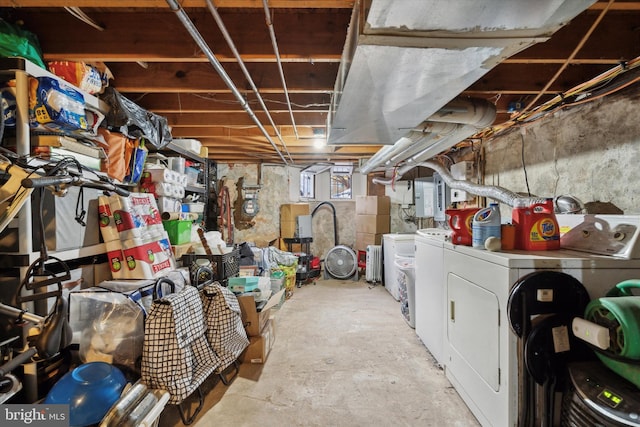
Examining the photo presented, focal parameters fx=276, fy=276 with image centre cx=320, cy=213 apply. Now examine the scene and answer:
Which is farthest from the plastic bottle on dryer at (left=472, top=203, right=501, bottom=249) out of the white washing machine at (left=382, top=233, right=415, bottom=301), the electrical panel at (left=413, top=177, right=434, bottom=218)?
the electrical panel at (left=413, top=177, right=434, bottom=218)

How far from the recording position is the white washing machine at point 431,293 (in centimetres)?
217

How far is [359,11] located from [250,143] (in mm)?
3120

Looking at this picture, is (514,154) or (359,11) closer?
(359,11)

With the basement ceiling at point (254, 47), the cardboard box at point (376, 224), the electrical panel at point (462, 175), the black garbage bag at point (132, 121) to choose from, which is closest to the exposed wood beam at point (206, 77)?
the basement ceiling at point (254, 47)

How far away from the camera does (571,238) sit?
5.21 ft

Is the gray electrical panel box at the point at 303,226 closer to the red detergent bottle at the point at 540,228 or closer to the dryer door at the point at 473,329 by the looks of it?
the dryer door at the point at 473,329

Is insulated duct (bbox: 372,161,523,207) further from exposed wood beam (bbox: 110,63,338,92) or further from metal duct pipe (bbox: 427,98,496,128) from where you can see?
exposed wood beam (bbox: 110,63,338,92)

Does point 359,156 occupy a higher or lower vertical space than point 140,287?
higher

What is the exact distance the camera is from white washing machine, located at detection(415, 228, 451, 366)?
2170 mm

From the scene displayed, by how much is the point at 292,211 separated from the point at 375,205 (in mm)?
1618

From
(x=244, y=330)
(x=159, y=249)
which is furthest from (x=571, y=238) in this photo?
(x=159, y=249)

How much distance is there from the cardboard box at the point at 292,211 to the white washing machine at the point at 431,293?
3.11 metres

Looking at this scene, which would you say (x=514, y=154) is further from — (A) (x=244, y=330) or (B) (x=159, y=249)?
(B) (x=159, y=249)

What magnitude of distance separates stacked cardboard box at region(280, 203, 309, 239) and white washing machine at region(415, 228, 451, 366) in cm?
311
